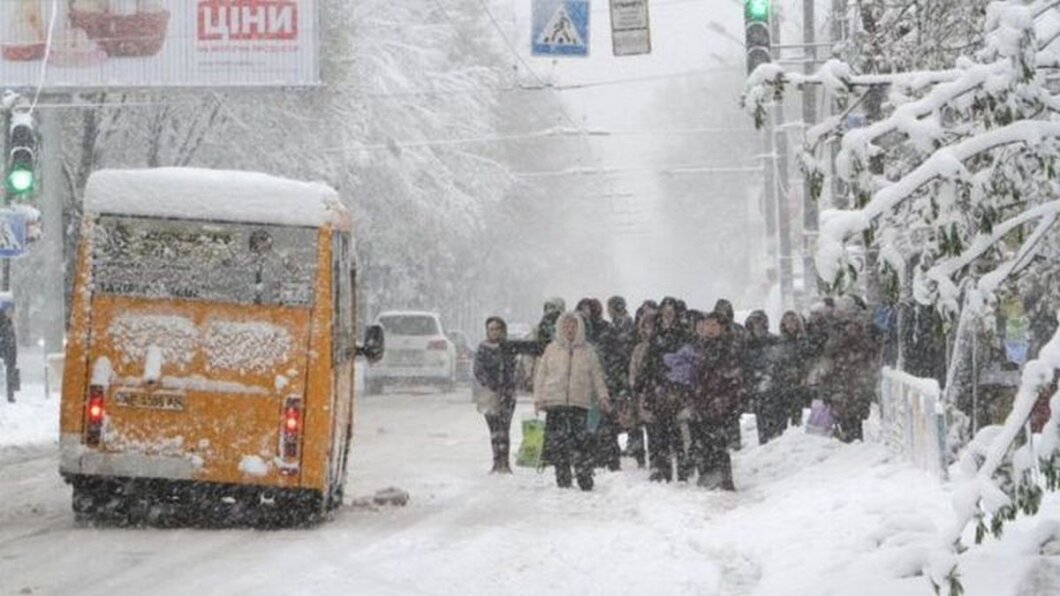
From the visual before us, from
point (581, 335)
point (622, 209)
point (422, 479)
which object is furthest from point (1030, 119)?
point (622, 209)

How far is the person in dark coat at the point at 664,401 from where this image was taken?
18.8 m

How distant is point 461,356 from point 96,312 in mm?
36272

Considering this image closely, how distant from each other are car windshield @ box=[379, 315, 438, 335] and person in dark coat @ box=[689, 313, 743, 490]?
24.3 meters

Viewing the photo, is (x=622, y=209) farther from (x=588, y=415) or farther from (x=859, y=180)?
(x=859, y=180)

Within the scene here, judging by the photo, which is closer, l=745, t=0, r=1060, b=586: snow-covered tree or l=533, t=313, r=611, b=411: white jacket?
l=745, t=0, r=1060, b=586: snow-covered tree

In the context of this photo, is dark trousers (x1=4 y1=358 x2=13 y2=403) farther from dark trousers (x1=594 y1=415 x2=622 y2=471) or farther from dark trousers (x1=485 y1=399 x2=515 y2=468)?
dark trousers (x1=594 y1=415 x2=622 y2=471)

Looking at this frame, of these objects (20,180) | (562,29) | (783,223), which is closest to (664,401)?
(20,180)

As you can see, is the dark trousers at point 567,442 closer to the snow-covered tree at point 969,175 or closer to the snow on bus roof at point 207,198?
the snow on bus roof at point 207,198

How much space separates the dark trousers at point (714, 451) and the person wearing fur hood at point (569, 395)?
99 centimetres

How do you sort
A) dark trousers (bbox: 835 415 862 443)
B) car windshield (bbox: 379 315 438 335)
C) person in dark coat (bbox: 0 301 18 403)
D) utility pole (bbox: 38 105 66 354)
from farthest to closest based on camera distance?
car windshield (bbox: 379 315 438 335), utility pole (bbox: 38 105 66 354), person in dark coat (bbox: 0 301 18 403), dark trousers (bbox: 835 415 862 443)

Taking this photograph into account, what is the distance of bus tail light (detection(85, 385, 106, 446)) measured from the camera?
1453cm

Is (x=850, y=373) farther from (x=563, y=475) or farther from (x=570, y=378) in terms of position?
(x=563, y=475)

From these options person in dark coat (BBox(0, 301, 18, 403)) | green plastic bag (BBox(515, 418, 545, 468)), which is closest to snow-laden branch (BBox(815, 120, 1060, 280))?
green plastic bag (BBox(515, 418, 545, 468))

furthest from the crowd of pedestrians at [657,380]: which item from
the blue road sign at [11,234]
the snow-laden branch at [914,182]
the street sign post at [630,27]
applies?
the snow-laden branch at [914,182]
